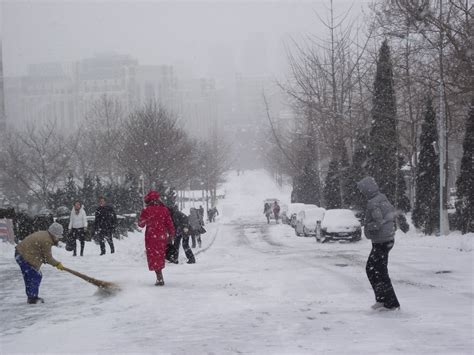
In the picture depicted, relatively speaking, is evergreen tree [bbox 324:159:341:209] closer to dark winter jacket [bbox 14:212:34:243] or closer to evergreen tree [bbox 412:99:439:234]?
evergreen tree [bbox 412:99:439:234]

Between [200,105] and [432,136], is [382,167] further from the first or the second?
[200,105]

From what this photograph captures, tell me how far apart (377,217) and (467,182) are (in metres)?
17.1

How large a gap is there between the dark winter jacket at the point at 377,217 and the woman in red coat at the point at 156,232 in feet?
14.0

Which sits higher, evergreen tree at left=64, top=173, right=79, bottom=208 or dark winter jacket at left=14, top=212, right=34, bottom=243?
evergreen tree at left=64, top=173, right=79, bottom=208

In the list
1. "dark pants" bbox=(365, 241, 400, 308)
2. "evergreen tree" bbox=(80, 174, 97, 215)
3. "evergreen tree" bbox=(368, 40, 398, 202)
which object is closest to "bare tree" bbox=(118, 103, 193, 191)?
"evergreen tree" bbox=(80, 174, 97, 215)

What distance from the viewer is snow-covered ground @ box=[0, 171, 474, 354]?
643 centimetres

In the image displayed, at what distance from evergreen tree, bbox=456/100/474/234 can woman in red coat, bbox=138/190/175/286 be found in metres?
15.3

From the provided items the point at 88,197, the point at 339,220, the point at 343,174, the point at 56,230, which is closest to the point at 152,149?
the point at 88,197

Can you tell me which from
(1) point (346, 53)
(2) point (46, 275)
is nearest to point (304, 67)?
(1) point (346, 53)

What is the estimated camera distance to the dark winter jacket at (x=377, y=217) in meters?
7.93

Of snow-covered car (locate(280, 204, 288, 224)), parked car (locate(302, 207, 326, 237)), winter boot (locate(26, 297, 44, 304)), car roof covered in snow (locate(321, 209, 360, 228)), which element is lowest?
snow-covered car (locate(280, 204, 288, 224))

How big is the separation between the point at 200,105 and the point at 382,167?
169118 millimetres

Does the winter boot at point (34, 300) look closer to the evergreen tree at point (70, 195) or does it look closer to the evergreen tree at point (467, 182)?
the evergreen tree at point (467, 182)

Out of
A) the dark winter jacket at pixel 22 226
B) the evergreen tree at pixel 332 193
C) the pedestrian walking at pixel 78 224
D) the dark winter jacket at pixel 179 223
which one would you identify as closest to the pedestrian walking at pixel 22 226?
the dark winter jacket at pixel 22 226
